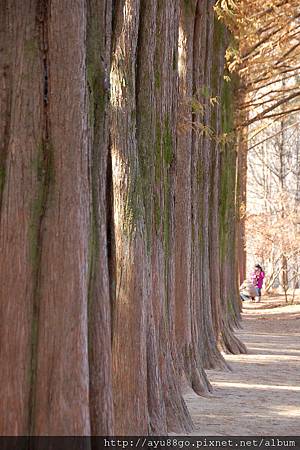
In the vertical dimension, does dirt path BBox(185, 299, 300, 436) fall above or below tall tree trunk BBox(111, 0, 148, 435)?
below

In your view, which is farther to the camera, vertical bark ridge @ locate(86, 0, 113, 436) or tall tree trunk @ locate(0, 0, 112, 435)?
vertical bark ridge @ locate(86, 0, 113, 436)

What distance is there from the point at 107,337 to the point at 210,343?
10511 mm

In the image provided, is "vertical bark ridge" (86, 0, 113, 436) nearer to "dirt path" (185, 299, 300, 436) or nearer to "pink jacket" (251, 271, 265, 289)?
"dirt path" (185, 299, 300, 436)

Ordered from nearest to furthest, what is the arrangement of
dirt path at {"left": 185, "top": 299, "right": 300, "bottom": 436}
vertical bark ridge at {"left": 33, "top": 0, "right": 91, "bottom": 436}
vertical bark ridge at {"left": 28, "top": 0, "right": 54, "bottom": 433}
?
vertical bark ridge at {"left": 33, "top": 0, "right": 91, "bottom": 436} < vertical bark ridge at {"left": 28, "top": 0, "right": 54, "bottom": 433} < dirt path at {"left": 185, "top": 299, "right": 300, "bottom": 436}

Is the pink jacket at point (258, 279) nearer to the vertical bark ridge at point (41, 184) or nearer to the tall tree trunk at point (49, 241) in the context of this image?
the tall tree trunk at point (49, 241)

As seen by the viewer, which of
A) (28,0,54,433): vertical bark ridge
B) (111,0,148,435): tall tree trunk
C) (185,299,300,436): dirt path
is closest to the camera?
(28,0,54,433): vertical bark ridge

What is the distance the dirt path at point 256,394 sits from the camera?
11.9m

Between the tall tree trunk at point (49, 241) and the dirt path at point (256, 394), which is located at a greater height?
the tall tree trunk at point (49, 241)

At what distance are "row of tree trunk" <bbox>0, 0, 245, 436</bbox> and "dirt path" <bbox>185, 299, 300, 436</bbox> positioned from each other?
3.70ft

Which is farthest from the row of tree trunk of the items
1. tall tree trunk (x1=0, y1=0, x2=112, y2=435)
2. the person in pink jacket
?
the person in pink jacket

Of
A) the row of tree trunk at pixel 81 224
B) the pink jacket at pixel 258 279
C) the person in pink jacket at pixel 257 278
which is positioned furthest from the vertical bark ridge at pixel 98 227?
the pink jacket at pixel 258 279

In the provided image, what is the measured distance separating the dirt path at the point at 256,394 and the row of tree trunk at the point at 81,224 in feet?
3.70

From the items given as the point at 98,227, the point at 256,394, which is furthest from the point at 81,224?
the point at 256,394

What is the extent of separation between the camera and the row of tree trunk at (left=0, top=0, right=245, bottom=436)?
735 cm
